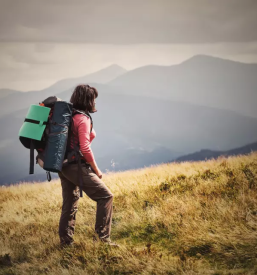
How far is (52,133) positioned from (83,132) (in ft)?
1.29

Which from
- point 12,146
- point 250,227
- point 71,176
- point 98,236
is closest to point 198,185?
point 250,227

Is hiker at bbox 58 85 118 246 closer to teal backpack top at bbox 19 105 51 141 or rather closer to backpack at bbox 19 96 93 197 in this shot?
backpack at bbox 19 96 93 197

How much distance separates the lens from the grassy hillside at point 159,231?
3.70m

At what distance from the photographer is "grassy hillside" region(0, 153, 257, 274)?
12.1ft

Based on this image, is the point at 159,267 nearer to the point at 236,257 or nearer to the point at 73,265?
the point at 236,257

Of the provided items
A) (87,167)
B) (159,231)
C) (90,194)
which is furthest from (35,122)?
(159,231)

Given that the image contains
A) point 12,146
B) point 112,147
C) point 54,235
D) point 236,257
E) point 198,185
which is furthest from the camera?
point 112,147

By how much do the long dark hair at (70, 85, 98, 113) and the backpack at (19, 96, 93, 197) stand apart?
0.12 m

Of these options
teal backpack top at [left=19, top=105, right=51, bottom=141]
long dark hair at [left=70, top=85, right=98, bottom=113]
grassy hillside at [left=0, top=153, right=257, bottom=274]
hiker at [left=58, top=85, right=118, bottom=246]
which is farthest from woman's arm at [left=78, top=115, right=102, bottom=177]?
grassy hillside at [left=0, top=153, right=257, bottom=274]

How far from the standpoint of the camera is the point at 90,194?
416 cm

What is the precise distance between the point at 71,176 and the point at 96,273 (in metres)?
1.26

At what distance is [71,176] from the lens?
Result: 13.4ft

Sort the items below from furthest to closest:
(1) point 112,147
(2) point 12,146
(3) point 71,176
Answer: (1) point 112,147, (2) point 12,146, (3) point 71,176

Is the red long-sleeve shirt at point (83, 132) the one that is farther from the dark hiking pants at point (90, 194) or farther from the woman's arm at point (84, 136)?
the dark hiking pants at point (90, 194)
